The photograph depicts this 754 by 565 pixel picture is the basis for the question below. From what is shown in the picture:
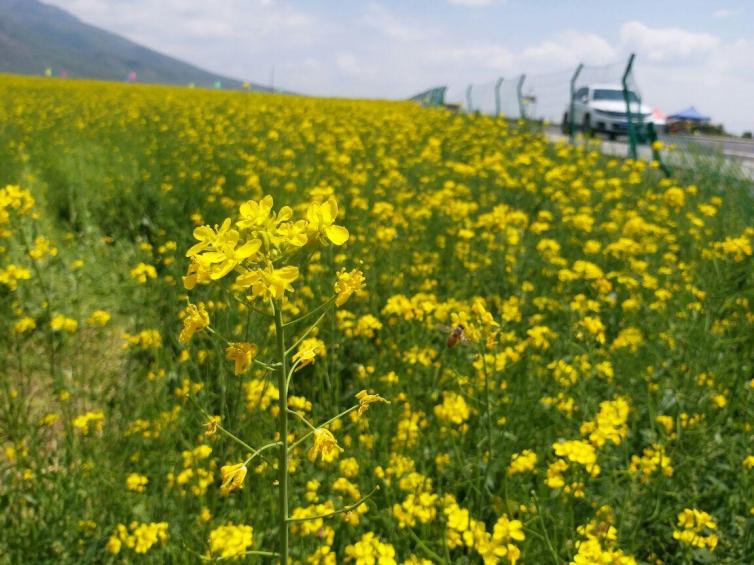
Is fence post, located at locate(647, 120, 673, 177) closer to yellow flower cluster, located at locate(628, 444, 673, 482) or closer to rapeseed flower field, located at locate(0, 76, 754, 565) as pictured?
rapeseed flower field, located at locate(0, 76, 754, 565)

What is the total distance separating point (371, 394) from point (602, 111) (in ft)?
50.9

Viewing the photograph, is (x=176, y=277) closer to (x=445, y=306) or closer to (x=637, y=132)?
(x=445, y=306)

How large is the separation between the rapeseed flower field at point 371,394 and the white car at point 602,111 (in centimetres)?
1088

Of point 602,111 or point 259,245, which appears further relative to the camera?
point 602,111

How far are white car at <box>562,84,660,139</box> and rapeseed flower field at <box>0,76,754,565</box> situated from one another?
428 inches

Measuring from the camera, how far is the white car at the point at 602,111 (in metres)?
14.9

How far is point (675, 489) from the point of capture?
2.06m

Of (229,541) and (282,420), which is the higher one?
(282,420)

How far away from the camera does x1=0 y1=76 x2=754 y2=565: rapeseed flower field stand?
154cm

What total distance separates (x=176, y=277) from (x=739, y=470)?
262 centimetres

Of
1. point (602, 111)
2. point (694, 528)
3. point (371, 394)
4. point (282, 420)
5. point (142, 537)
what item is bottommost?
point (142, 537)

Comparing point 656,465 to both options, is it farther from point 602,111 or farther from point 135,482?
point 602,111

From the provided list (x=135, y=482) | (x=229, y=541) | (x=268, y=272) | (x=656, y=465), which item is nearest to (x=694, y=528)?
(x=656, y=465)

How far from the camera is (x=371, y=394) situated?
1.62 m
